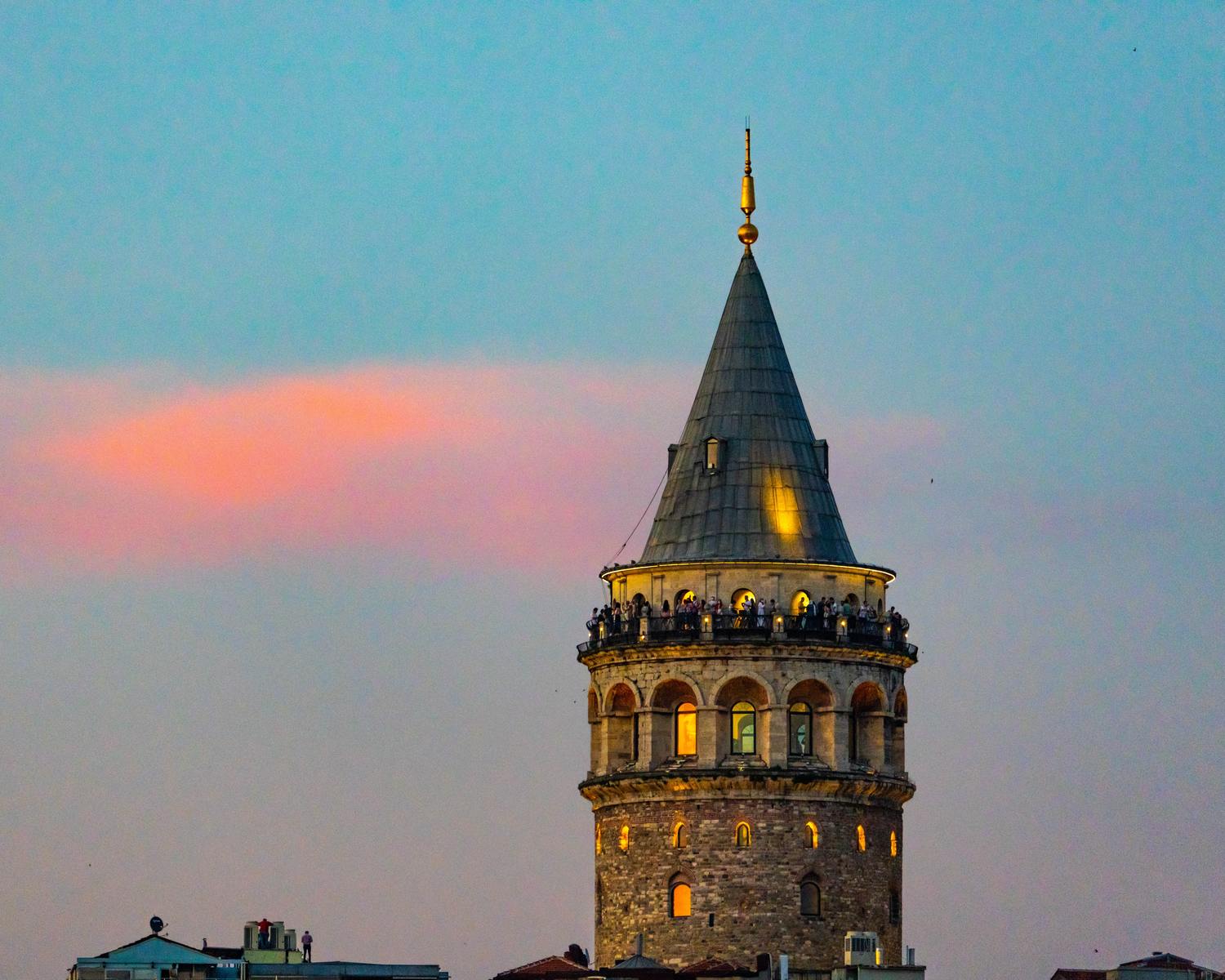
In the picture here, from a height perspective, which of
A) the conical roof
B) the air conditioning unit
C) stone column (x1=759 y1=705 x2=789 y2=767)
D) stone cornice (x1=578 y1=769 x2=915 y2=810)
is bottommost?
the air conditioning unit

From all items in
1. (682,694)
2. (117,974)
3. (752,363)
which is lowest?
(117,974)

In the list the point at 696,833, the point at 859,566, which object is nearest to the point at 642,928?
the point at 696,833

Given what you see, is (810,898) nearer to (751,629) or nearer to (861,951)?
(861,951)

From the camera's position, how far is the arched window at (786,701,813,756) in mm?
141000

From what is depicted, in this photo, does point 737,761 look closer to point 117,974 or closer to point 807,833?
point 807,833

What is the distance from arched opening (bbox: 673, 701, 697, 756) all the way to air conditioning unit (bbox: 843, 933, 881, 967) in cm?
768

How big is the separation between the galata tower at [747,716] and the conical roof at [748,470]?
58mm

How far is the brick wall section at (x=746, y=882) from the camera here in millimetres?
139375

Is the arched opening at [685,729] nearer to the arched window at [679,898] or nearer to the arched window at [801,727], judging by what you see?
the arched window at [801,727]

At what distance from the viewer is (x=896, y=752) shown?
144 meters

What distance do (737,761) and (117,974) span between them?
66.9ft

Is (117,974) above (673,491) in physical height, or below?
below

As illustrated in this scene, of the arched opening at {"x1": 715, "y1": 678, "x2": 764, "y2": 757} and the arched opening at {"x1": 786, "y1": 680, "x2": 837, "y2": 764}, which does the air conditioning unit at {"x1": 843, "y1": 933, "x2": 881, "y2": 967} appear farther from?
the arched opening at {"x1": 715, "y1": 678, "x2": 764, "y2": 757}

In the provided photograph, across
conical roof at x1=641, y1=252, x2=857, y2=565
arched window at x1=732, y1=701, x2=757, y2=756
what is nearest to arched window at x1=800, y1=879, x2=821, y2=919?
arched window at x1=732, y1=701, x2=757, y2=756
